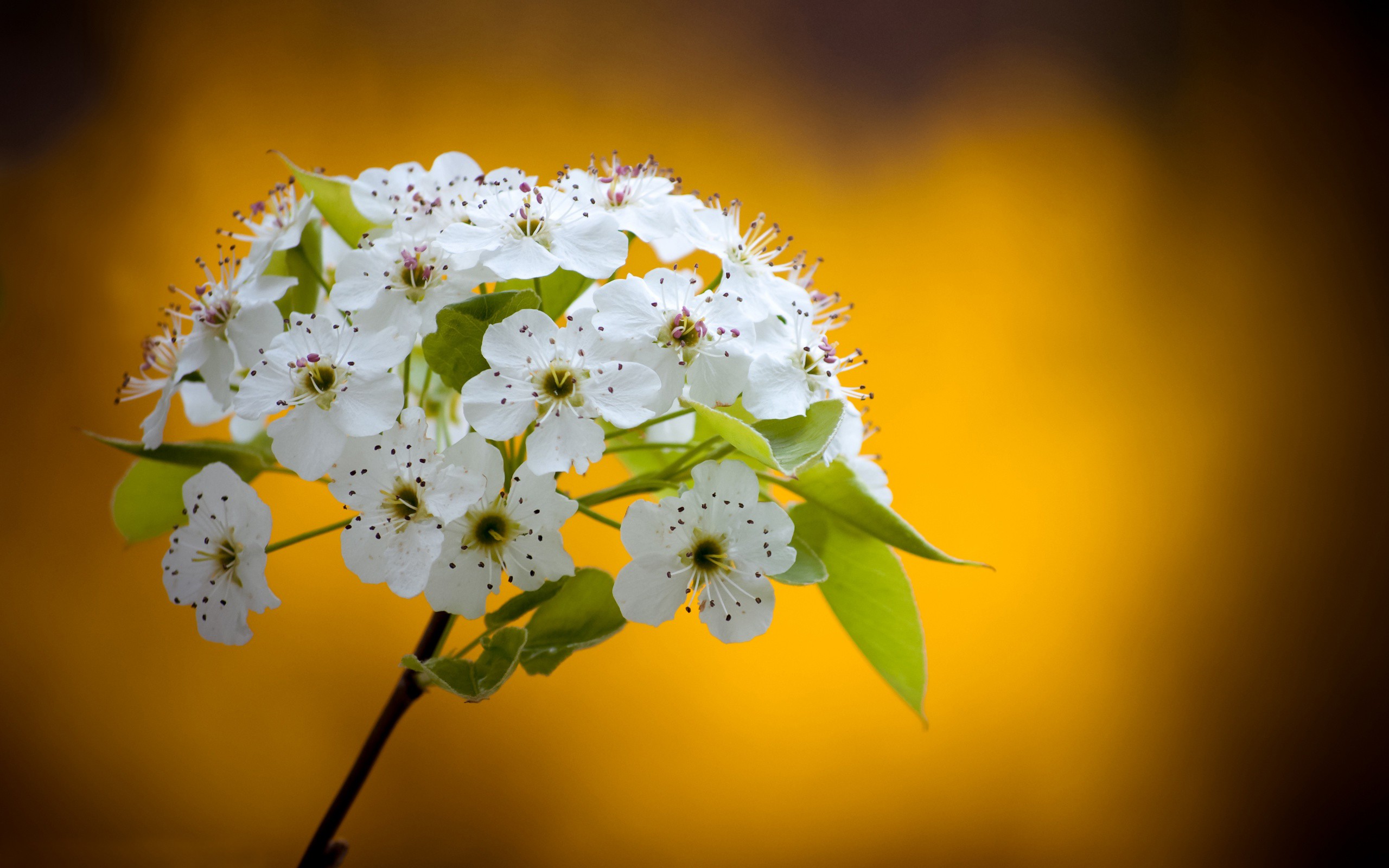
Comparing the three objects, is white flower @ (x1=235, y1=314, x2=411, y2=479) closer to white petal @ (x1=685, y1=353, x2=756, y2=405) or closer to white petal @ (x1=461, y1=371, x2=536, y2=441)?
white petal @ (x1=461, y1=371, x2=536, y2=441)

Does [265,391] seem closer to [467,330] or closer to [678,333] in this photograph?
[467,330]

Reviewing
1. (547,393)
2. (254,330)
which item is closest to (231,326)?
(254,330)

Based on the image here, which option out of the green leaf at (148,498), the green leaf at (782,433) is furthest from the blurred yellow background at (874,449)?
the green leaf at (782,433)

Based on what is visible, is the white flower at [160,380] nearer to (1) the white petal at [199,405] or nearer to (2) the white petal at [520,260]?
(1) the white petal at [199,405]

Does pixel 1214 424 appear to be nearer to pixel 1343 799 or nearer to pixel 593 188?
pixel 1343 799

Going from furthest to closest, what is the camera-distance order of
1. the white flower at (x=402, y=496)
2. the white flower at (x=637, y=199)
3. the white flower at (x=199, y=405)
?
1. the white flower at (x=199, y=405)
2. the white flower at (x=637, y=199)
3. the white flower at (x=402, y=496)

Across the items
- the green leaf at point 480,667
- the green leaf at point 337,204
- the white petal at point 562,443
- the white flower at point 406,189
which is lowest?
the green leaf at point 480,667

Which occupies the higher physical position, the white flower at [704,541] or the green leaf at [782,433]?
the green leaf at [782,433]
